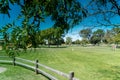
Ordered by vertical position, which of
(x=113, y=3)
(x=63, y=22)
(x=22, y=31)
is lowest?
(x=22, y=31)

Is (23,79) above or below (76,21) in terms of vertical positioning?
below

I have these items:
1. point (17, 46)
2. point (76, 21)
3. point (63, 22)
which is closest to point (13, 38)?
point (17, 46)

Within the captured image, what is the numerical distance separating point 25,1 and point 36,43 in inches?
30.4

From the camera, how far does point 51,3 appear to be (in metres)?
4.10

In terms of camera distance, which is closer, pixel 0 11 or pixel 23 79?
pixel 0 11

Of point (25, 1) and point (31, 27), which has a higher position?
point (25, 1)

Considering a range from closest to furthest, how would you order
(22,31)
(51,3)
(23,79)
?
(22,31), (51,3), (23,79)

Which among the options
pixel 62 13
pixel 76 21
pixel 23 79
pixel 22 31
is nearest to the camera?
pixel 22 31

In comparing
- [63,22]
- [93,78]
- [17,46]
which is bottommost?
[93,78]

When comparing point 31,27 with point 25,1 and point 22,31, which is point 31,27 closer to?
point 22,31

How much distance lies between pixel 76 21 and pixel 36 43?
7.56ft

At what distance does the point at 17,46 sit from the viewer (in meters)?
3.54

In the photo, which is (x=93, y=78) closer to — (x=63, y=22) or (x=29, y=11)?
(x=63, y=22)

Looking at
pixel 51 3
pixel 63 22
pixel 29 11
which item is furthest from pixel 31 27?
pixel 63 22
